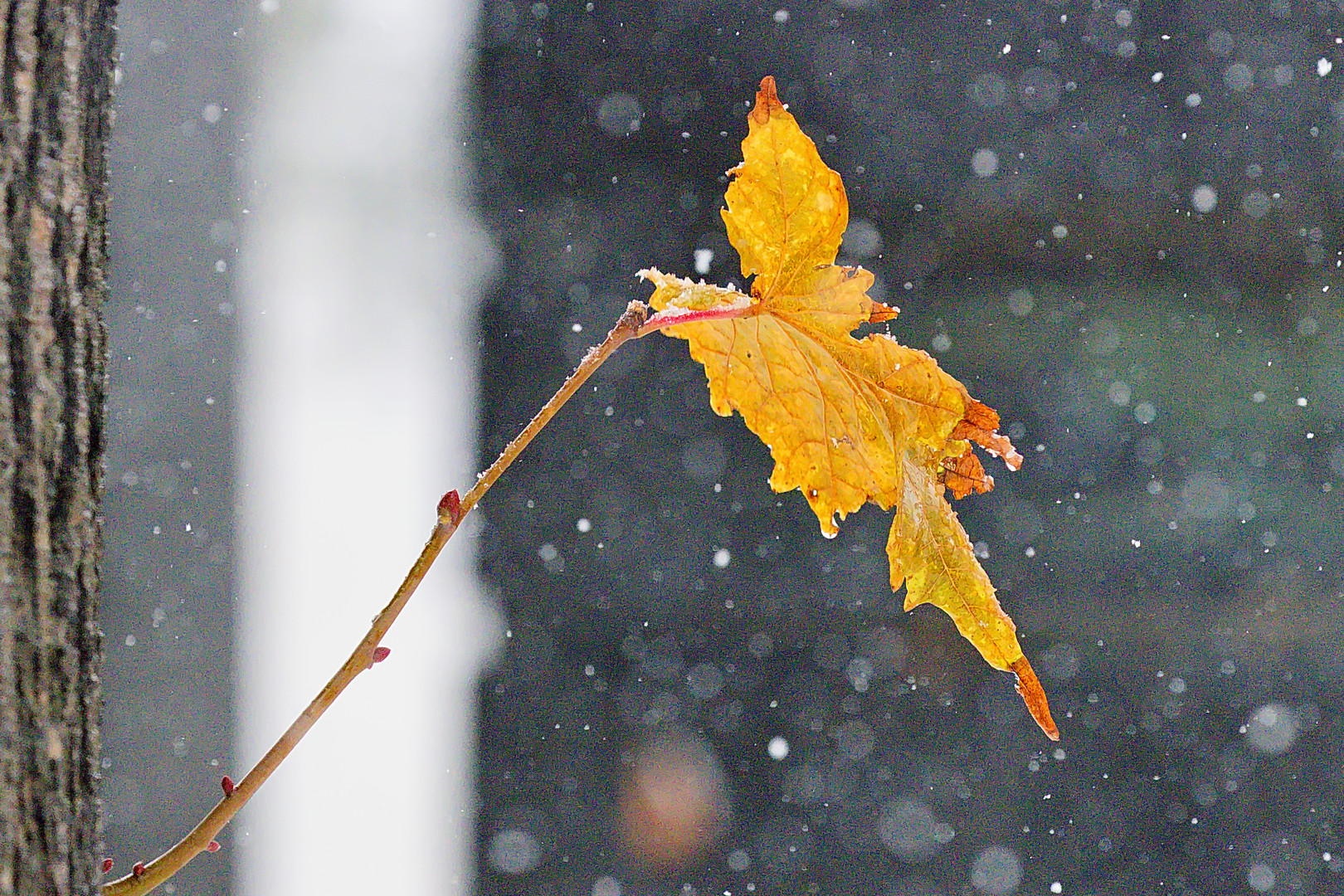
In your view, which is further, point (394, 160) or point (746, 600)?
point (394, 160)

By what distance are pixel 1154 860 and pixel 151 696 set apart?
1.76 m

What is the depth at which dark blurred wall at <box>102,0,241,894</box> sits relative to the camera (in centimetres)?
180

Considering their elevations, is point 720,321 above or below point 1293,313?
above

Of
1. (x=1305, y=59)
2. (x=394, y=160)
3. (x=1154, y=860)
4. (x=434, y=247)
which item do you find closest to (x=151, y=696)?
(x=434, y=247)

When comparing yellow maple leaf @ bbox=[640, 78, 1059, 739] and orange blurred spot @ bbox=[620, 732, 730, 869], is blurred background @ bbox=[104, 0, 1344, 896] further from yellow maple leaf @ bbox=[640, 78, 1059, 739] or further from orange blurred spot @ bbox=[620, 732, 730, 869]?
yellow maple leaf @ bbox=[640, 78, 1059, 739]

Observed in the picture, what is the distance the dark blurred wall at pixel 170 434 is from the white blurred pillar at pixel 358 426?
0.22 feet

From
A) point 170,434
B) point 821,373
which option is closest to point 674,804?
point 170,434

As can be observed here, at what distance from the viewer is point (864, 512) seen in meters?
1.80

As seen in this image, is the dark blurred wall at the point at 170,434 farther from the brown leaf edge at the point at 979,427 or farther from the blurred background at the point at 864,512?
the brown leaf edge at the point at 979,427

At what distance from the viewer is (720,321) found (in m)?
0.35

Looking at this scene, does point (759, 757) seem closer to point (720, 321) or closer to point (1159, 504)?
point (1159, 504)

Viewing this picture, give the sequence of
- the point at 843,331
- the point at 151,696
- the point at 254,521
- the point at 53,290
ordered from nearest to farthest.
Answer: the point at 53,290, the point at 843,331, the point at 151,696, the point at 254,521

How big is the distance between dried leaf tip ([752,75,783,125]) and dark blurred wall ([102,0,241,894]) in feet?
5.64

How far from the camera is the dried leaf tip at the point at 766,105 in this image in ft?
1.06
